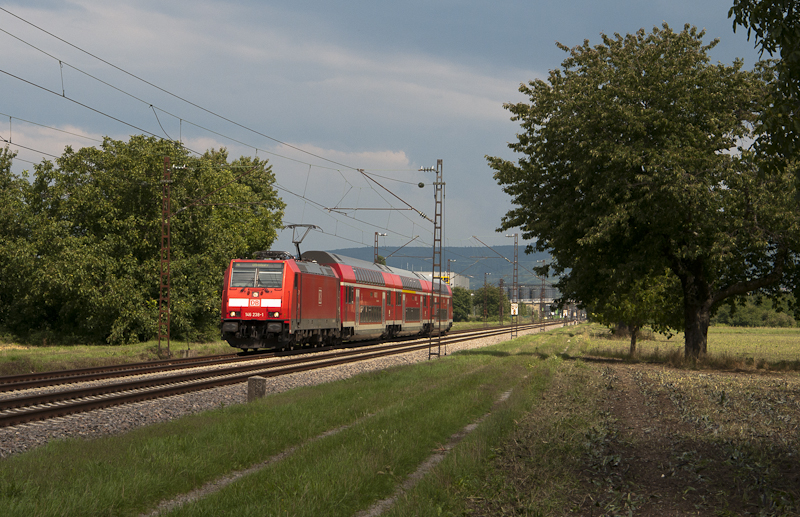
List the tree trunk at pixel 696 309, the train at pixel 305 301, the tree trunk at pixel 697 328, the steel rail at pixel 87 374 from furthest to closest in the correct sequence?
1. the train at pixel 305 301
2. the tree trunk at pixel 697 328
3. the tree trunk at pixel 696 309
4. the steel rail at pixel 87 374

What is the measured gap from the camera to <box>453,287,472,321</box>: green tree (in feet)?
495

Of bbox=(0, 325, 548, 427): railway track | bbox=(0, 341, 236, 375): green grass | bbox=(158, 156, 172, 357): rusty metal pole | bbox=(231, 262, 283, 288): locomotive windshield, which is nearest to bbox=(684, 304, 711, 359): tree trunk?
bbox=(0, 325, 548, 427): railway track

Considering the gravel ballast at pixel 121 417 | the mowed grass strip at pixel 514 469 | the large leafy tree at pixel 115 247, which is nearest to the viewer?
the mowed grass strip at pixel 514 469

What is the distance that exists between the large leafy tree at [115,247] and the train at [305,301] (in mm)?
7189

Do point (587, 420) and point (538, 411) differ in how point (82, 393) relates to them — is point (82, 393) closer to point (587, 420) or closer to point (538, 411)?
point (538, 411)

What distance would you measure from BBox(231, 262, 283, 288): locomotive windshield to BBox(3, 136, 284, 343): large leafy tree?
28.2 ft

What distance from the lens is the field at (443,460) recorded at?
23.2 feet

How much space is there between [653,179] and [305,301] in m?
16.2

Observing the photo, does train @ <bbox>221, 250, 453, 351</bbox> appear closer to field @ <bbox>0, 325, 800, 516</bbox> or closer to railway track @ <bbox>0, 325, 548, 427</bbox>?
railway track @ <bbox>0, 325, 548, 427</bbox>

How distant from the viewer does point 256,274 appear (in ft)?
99.9

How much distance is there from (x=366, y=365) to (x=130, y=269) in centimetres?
1960

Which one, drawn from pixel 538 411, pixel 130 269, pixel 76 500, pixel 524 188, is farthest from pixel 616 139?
pixel 130 269

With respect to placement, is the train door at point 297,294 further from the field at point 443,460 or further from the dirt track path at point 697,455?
the dirt track path at point 697,455

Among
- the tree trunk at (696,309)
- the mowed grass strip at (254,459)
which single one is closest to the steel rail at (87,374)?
the mowed grass strip at (254,459)
